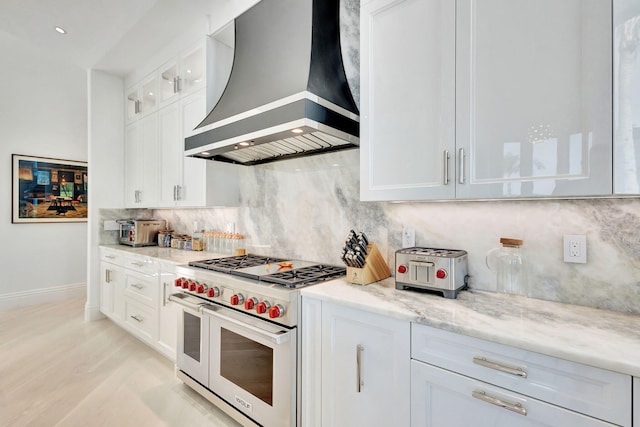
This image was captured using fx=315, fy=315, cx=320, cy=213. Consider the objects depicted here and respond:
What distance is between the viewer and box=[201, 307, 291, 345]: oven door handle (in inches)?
62.6

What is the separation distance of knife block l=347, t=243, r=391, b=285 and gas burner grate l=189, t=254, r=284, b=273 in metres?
0.82

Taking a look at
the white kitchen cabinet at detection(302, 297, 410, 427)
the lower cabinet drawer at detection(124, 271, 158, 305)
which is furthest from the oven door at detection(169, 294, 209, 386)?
the white kitchen cabinet at detection(302, 297, 410, 427)

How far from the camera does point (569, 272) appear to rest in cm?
139

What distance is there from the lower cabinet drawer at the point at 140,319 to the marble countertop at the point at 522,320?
6.70 feet

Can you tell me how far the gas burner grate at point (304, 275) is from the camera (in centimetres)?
173

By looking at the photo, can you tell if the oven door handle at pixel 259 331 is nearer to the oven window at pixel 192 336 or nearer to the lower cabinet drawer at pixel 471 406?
the oven window at pixel 192 336

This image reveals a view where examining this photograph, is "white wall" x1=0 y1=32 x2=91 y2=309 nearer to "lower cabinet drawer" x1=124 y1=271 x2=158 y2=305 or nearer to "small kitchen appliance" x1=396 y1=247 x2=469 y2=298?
"lower cabinet drawer" x1=124 y1=271 x2=158 y2=305

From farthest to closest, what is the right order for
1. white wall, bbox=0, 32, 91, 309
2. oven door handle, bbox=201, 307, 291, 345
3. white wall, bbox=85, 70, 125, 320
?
1. white wall, bbox=0, 32, 91, 309
2. white wall, bbox=85, 70, 125, 320
3. oven door handle, bbox=201, 307, 291, 345

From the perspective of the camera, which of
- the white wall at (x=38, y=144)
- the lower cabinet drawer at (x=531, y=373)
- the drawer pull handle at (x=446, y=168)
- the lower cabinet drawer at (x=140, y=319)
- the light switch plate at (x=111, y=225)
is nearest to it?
the lower cabinet drawer at (x=531, y=373)

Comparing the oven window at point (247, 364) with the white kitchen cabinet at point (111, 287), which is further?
the white kitchen cabinet at point (111, 287)

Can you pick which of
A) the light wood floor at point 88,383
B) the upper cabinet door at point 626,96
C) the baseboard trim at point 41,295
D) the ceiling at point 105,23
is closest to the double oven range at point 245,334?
the light wood floor at point 88,383

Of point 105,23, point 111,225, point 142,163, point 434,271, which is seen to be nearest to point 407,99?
point 434,271

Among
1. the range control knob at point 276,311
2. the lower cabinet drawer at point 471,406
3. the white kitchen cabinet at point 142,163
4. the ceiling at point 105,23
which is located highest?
the ceiling at point 105,23

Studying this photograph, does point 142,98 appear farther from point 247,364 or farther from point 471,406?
point 471,406
